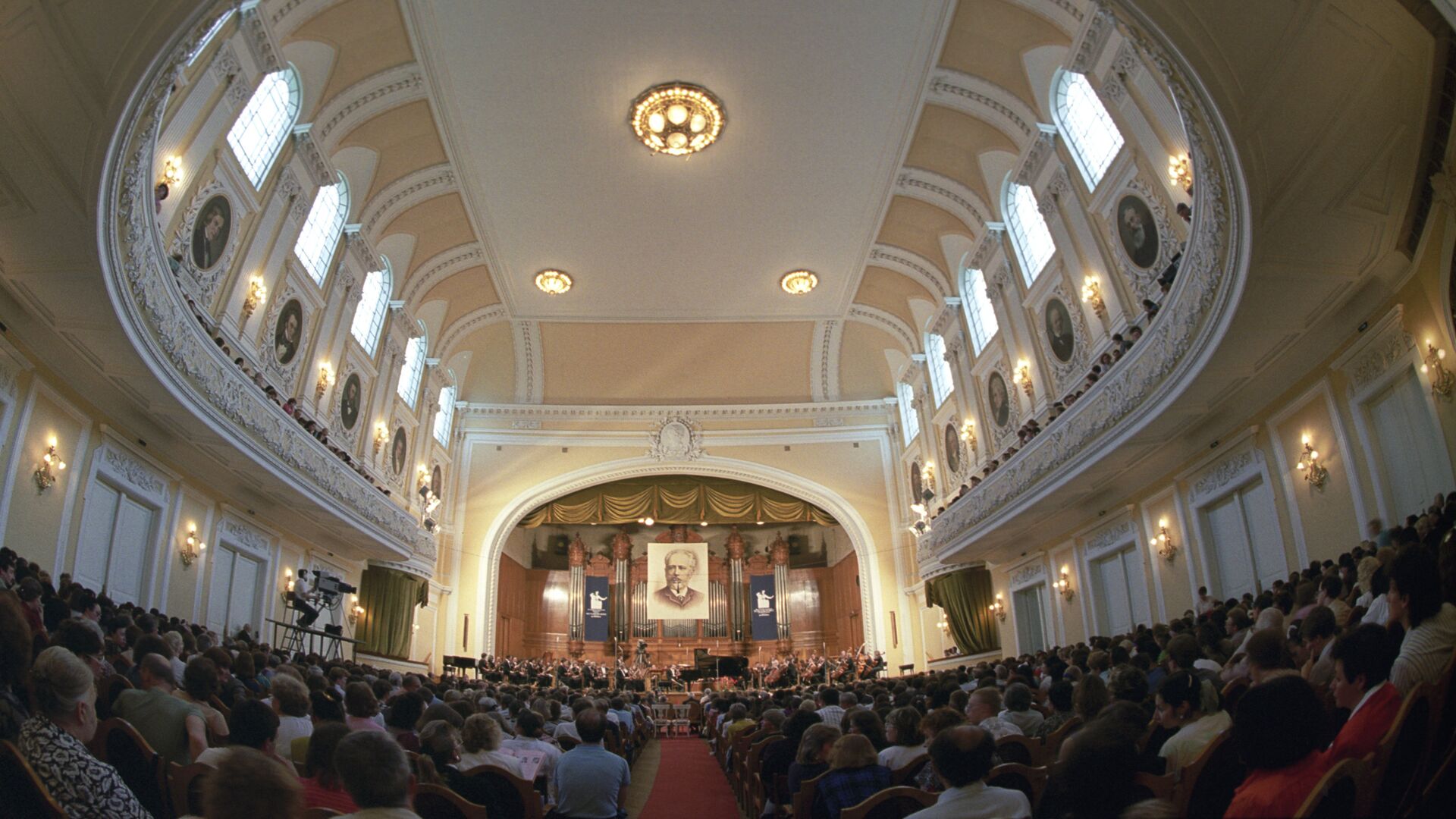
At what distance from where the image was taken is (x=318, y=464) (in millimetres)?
15102

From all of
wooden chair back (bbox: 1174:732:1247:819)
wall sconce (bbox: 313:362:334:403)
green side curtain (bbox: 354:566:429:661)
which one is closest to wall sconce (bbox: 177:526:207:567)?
wall sconce (bbox: 313:362:334:403)

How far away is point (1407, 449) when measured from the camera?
9.36m

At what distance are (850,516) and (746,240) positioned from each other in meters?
9.66

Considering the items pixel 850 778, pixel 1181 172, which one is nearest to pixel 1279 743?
pixel 850 778

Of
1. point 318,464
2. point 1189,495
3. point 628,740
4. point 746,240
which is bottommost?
point 628,740

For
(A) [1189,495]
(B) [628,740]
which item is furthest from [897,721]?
(A) [1189,495]

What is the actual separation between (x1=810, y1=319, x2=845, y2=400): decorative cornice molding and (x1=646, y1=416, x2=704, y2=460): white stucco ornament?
12.2ft

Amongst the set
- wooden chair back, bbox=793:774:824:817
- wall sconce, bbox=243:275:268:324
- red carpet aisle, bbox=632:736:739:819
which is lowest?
red carpet aisle, bbox=632:736:739:819

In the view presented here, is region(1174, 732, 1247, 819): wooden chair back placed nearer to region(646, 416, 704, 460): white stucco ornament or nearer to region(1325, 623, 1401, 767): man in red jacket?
region(1325, 623, 1401, 767): man in red jacket

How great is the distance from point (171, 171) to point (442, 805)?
1020 cm

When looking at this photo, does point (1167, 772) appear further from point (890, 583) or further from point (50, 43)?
point (890, 583)

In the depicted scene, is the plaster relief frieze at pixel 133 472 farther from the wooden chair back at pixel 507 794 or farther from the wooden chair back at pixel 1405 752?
the wooden chair back at pixel 1405 752

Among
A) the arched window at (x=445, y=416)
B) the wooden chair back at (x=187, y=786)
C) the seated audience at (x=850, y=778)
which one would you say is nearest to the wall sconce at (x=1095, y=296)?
the seated audience at (x=850, y=778)

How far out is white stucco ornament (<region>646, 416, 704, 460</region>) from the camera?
2661 cm
